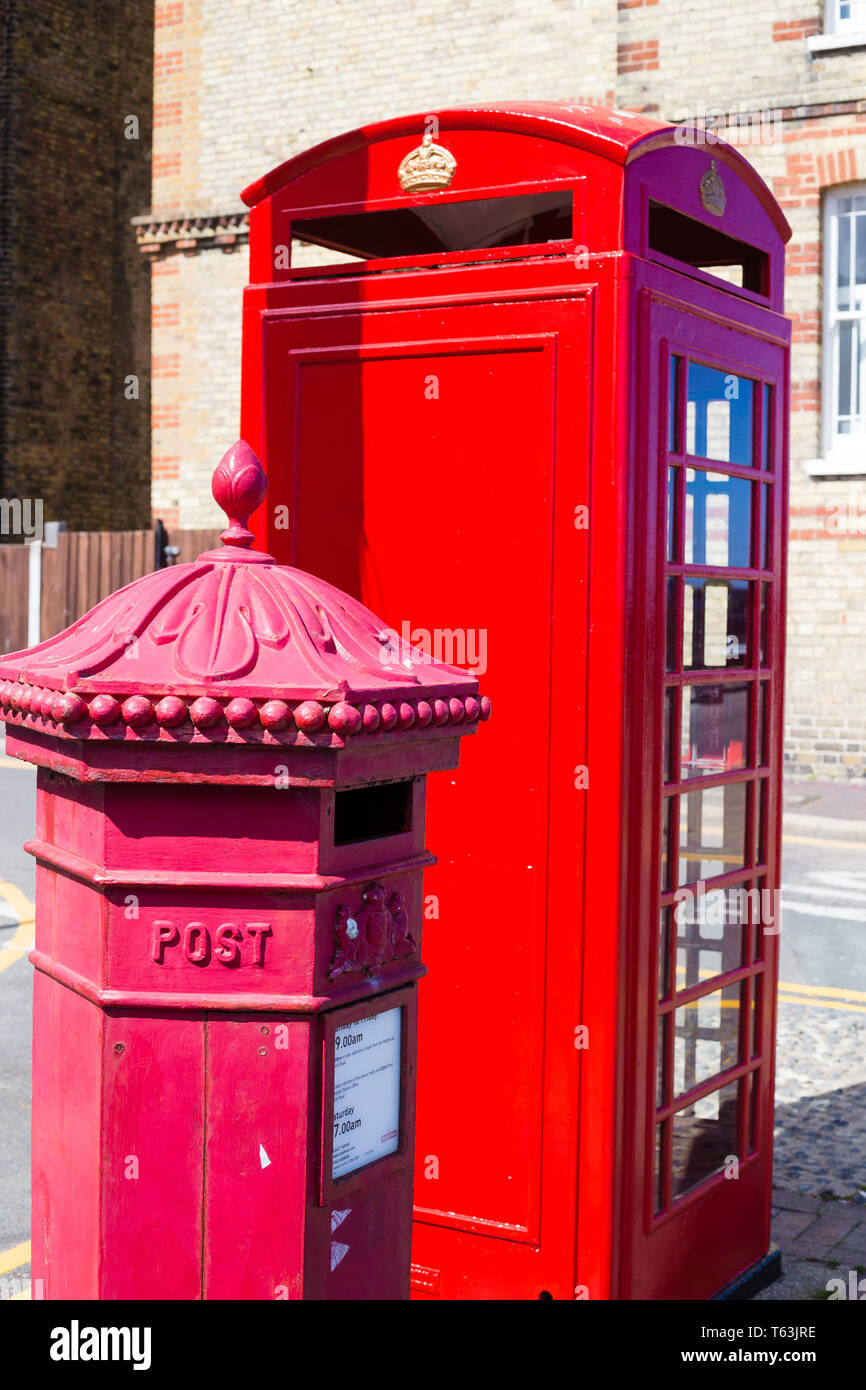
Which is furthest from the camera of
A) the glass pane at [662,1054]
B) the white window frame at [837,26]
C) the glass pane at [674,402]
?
the white window frame at [837,26]

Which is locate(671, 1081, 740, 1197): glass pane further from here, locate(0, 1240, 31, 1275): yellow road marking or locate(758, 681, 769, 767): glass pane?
locate(0, 1240, 31, 1275): yellow road marking

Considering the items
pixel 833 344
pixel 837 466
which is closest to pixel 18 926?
pixel 837 466

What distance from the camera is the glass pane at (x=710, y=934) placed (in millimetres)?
3568

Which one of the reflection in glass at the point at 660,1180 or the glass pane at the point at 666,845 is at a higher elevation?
the glass pane at the point at 666,845

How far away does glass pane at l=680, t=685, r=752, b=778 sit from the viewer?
351 cm

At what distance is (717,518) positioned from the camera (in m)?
3.63

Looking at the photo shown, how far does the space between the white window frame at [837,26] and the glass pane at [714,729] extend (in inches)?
456

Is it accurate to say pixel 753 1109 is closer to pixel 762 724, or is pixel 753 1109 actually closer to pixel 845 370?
pixel 762 724

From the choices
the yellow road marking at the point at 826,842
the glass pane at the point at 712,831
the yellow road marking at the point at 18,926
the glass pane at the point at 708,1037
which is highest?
the glass pane at the point at 712,831

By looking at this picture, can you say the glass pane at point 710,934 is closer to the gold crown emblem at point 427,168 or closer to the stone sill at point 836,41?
the gold crown emblem at point 427,168

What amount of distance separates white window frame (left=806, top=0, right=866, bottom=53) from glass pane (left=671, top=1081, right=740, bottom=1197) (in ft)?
39.6

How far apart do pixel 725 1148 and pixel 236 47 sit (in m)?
16.2

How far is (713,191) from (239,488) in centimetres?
173

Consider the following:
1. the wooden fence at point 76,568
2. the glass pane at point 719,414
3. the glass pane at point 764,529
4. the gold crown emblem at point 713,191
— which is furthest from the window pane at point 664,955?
the wooden fence at point 76,568
